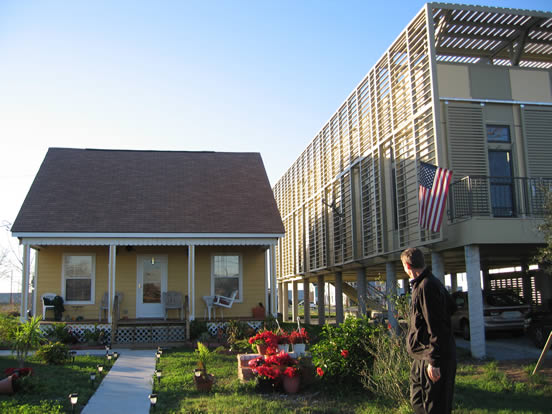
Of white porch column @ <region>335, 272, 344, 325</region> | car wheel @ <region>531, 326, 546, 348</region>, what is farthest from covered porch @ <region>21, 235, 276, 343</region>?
car wheel @ <region>531, 326, 546, 348</region>

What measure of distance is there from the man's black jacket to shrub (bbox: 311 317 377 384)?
10.5ft

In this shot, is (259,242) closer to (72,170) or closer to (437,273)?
(437,273)

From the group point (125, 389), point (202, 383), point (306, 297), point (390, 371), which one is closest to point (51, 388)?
point (125, 389)

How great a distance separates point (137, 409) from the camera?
24.7 ft

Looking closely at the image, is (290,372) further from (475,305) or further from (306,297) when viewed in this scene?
(306,297)

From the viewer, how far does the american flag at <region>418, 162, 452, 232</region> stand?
38.0 ft

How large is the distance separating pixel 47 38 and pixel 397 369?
33.2 feet

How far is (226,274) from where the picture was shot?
718 inches

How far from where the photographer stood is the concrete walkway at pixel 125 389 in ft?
24.9

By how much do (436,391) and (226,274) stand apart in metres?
14.0

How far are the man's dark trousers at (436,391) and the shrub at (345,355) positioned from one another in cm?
319

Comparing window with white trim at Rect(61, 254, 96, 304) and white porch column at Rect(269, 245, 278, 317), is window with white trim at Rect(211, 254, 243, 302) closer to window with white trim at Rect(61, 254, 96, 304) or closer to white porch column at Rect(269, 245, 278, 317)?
white porch column at Rect(269, 245, 278, 317)

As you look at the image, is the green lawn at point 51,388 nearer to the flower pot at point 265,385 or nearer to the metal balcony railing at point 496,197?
the flower pot at point 265,385

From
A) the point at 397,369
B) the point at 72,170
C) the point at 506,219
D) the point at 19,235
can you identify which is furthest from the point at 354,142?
the point at 397,369
